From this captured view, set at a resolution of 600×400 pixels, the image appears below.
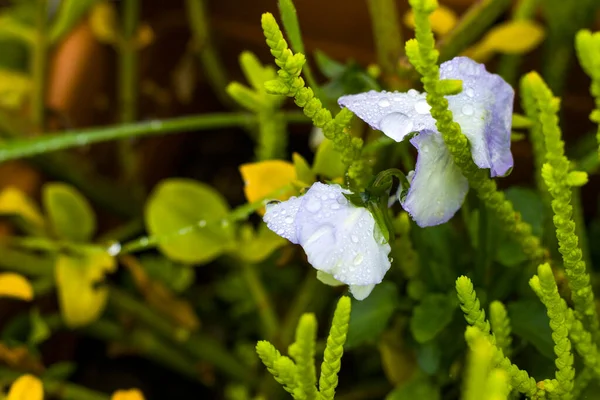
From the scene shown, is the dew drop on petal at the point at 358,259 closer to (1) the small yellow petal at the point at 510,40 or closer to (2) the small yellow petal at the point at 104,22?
(1) the small yellow petal at the point at 510,40

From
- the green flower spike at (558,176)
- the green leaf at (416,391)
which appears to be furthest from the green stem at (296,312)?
the green flower spike at (558,176)

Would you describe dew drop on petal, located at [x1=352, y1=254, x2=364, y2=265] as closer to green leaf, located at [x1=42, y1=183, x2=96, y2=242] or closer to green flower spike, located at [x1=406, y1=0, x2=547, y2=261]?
green flower spike, located at [x1=406, y1=0, x2=547, y2=261]

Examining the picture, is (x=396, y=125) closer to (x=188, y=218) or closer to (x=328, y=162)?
(x=328, y=162)

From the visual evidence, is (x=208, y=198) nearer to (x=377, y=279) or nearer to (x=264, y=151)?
(x=264, y=151)

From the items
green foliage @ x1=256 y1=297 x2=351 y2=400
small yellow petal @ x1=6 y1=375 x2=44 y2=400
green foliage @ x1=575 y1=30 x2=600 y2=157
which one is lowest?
small yellow petal @ x1=6 y1=375 x2=44 y2=400

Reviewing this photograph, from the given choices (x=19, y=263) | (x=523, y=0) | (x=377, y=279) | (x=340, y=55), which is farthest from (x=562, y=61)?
(x=19, y=263)

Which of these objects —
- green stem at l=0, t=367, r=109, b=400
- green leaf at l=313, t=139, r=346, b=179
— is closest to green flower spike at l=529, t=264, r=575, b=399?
green leaf at l=313, t=139, r=346, b=179
